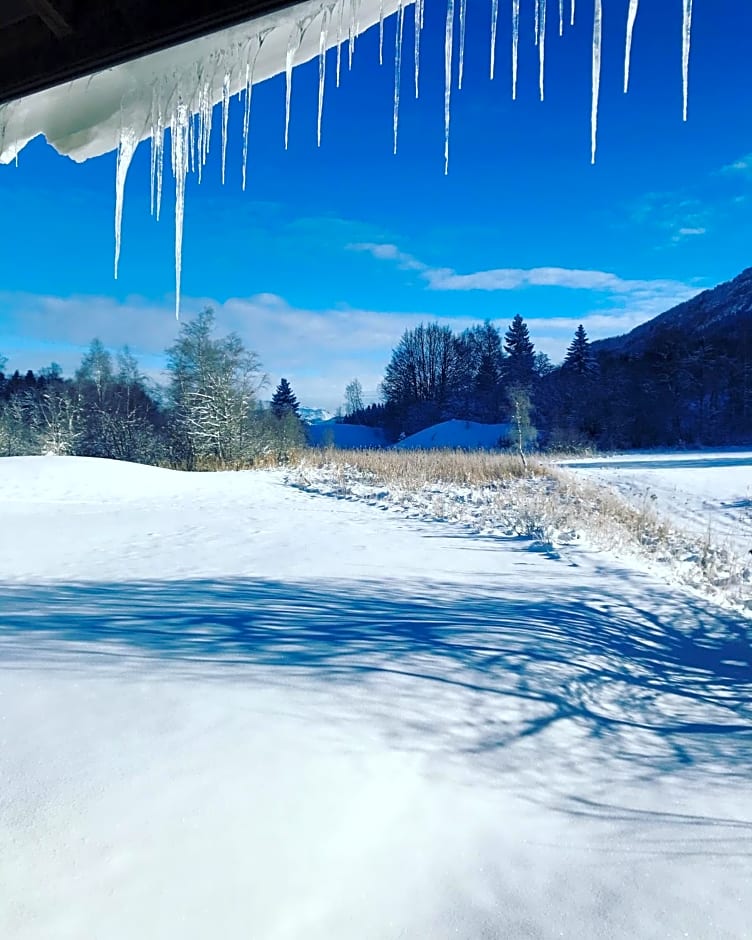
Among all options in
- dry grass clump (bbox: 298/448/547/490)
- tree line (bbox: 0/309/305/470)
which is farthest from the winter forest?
dry grass clump (bbox: 298/448/547/490)

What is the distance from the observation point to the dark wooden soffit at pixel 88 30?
166 centimetres

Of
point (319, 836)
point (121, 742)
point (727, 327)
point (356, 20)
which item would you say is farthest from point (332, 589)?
point (727, 327)

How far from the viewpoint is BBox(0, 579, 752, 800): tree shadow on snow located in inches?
96.7

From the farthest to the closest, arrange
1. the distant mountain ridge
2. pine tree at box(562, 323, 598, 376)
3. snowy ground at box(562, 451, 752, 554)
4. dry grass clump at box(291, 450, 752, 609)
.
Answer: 1. the distant mountain ridge
2. pine tree at box(562, 323, 598, 376)
3. snowy ground at box(562, 451, 752, 554)
4. dry grass clump at box(291, 450, 752, 609)

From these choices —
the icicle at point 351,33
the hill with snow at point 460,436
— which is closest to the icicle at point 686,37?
the icicle at point 351,33

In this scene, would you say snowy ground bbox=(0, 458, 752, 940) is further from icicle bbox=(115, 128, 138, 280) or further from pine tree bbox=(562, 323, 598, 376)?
pine tree bbox=(562, 323, 598, 376)

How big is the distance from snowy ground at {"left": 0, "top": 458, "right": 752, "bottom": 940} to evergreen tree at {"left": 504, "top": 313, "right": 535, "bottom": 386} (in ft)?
136

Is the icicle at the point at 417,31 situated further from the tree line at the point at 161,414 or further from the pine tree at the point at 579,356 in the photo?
the pine tree at the point at 579,356

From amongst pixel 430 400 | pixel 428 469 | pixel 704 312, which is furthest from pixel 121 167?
pixel 704 312

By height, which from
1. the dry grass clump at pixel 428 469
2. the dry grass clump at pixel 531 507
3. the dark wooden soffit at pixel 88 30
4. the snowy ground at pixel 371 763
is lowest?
the snowy ground at pixel 371 763

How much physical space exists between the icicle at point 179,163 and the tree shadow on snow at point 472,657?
210cm

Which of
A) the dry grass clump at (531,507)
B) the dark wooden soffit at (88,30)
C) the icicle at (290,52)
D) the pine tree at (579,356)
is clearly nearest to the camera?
the dark wooden soffit at (88,30)

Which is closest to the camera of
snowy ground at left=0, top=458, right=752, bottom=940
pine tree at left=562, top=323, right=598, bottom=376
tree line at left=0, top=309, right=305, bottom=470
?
snowy ground at left=0, top=458, right=752, bottom=940

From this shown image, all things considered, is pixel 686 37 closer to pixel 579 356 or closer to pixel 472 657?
pixel 472 657
